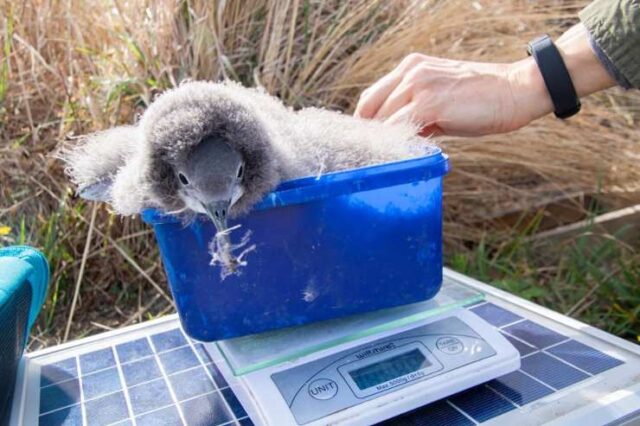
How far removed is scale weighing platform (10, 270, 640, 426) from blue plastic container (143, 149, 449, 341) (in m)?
0.06

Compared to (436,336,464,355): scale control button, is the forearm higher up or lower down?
higher up

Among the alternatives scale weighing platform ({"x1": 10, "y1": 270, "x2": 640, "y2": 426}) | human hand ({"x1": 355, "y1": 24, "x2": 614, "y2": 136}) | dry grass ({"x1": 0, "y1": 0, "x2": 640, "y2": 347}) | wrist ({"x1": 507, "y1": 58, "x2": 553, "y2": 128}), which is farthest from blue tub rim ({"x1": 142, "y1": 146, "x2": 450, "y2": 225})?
dry grass ({"x1": 0, "y1": 0, "x2": 640, "y2": 347})

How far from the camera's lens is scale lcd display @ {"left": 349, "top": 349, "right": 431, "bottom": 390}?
3.01 feet

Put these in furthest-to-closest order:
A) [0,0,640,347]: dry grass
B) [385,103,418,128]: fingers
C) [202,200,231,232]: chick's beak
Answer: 1. [0,0,640,347]: dry grass
2. [385,103,418,128]: fingers
3. [202,200,231,232]: chick's beak

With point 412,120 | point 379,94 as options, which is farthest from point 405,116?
point 379,94

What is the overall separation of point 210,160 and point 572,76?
93 cm

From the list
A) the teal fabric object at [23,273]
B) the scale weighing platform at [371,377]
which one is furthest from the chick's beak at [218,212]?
the teal fabric object at [23,273]

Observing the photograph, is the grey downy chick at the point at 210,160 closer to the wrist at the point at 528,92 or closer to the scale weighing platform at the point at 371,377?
the scale weighing platform at the point at 371,377

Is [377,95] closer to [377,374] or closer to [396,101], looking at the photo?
[396,101]

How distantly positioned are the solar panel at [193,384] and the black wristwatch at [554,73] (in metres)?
0.53

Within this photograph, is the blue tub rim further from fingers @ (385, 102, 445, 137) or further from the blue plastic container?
fingers @ (385, 102, 445, 137)

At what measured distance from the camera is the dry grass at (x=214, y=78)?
200 cm

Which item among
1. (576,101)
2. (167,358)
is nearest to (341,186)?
(167,358)

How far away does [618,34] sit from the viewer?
1275 mm
